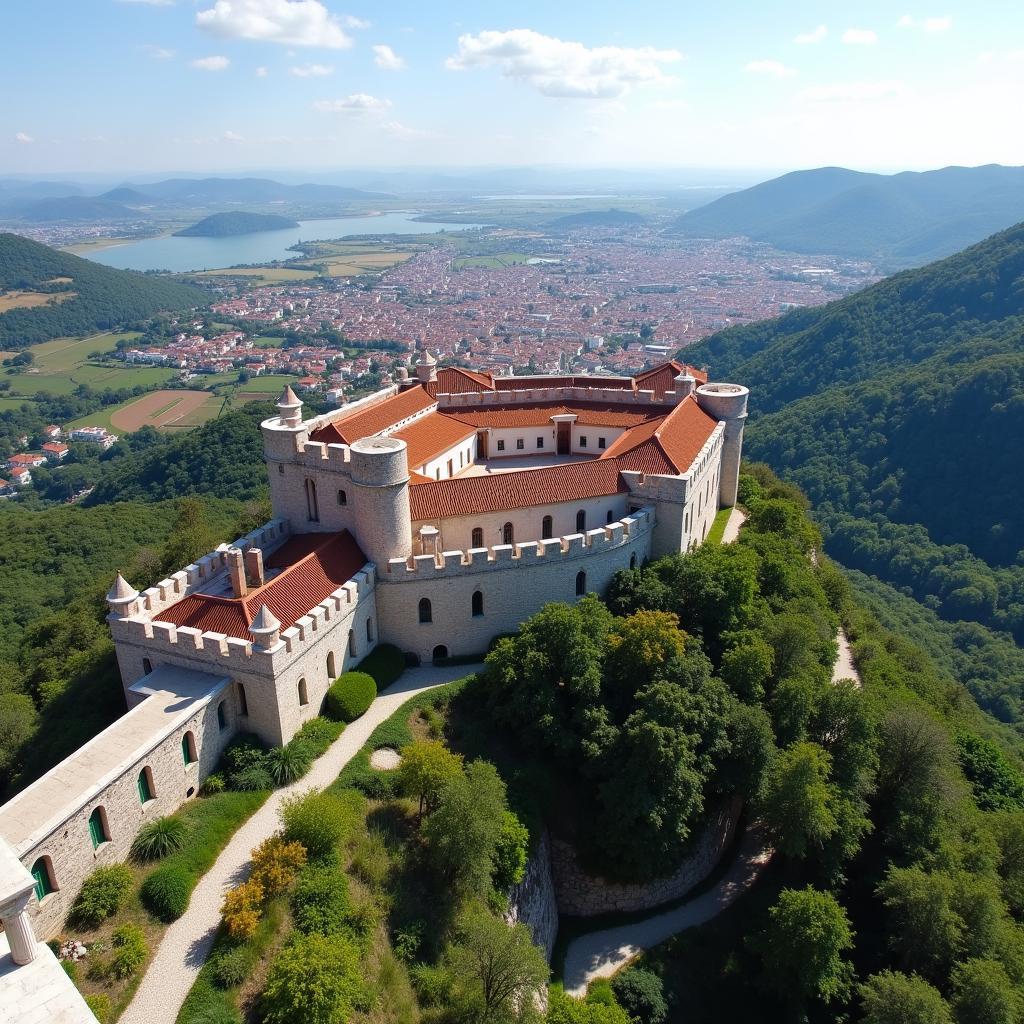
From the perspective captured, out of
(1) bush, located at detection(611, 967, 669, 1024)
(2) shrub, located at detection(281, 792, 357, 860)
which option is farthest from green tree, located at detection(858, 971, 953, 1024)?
(2) shrub, located at detection(281, 792, 357, 860)

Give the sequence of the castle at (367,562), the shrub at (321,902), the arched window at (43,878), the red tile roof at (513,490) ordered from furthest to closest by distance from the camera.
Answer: the red tile roof at (513,490) → the castle at (367,562) → the shrub at (321,902) → the arched window at (43,878)

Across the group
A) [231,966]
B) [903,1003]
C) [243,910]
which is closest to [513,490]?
[243,910]

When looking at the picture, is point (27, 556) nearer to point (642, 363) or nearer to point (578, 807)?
point (578, 807)

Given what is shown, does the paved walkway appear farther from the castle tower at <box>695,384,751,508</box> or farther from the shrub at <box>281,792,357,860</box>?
the castle tower at <box>695,384,751,508</box>

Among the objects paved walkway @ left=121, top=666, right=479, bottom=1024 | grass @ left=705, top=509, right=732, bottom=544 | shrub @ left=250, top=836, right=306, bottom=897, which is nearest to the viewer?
paved walkway @ left=121, top=666, right=479, bottom=1024

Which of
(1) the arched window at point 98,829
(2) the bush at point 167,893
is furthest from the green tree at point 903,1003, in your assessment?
(1) the arched window at point 98,829

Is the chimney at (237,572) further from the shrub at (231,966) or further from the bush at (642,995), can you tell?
the bush at (642,995)
